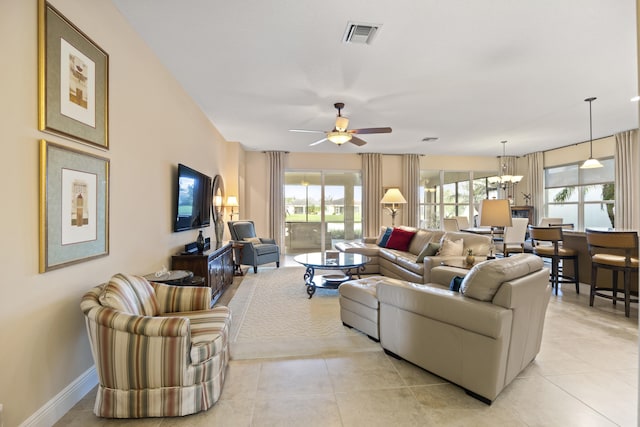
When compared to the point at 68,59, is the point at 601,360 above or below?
below

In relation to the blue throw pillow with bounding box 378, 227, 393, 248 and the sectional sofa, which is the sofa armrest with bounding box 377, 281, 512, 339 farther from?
the blue throw pillow with bounding box 378, 227, 393, 248

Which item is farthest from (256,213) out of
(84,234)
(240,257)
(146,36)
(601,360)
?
(601,360)

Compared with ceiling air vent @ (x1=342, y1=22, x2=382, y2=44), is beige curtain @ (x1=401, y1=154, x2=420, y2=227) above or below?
below

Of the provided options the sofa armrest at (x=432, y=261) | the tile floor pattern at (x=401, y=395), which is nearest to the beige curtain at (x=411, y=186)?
the sofa armrest at (x=432, y=261)

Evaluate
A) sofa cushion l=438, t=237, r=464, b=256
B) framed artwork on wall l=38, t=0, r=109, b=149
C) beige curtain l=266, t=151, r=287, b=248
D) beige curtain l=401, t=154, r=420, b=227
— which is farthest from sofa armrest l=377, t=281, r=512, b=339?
beige curtain l=401, t=154, r=420, b=227

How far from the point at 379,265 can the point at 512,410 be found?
11.8 feet

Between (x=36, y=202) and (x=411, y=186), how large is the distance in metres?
7.85

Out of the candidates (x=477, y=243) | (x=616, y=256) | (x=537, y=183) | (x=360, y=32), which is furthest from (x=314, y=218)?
(x=537, y=183)

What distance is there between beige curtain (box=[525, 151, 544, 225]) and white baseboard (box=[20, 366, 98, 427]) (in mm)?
9454

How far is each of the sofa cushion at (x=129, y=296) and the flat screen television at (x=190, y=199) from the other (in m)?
1.44

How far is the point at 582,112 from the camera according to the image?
15.7 ft

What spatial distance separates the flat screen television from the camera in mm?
3467

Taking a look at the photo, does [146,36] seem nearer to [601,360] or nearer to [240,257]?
[240,257]

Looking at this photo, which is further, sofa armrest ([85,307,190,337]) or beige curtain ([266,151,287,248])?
beige curtain ([266,151,287,248])
